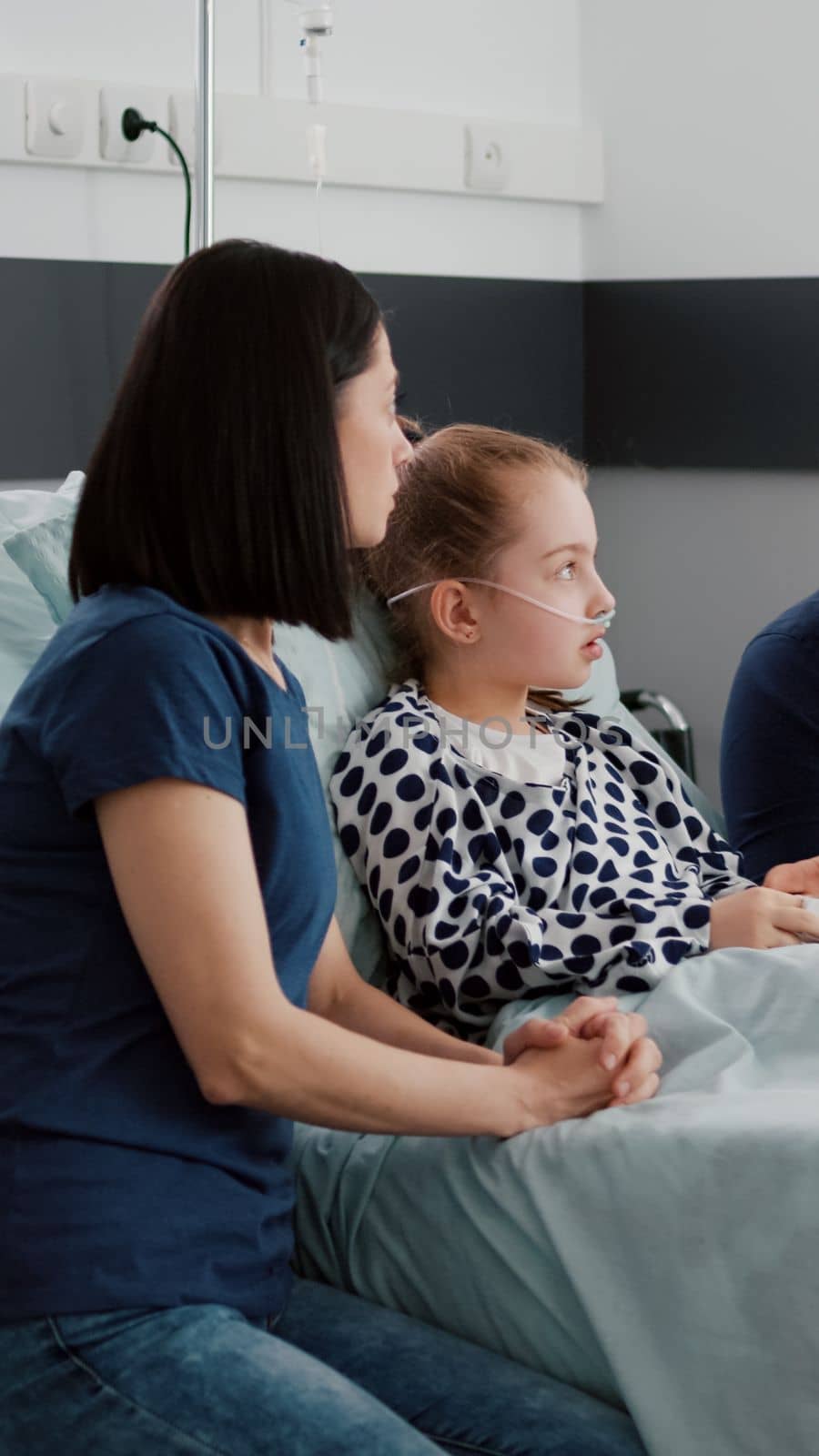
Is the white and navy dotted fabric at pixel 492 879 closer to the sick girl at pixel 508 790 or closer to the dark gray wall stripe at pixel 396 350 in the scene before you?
the sick girl at pixel 508 790

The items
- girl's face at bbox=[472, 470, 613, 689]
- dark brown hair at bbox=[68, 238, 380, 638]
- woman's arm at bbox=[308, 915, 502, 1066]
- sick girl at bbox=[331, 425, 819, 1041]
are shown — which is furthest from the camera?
girl's face at bbox=[472, 470, 613, 689]

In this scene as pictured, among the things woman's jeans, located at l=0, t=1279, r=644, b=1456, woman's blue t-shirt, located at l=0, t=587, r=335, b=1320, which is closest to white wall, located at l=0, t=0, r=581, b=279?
woman's blue t-shirt, located at l=0, t=587, r=335, b=1320

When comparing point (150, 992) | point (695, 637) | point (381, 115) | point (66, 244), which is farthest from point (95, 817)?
point (695, 637)

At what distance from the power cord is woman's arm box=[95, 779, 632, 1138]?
5.11 feet

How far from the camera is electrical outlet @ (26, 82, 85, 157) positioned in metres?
2.25

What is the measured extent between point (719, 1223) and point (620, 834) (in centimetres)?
56

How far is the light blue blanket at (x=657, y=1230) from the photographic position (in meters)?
1.11

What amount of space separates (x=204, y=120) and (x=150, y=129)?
21cm

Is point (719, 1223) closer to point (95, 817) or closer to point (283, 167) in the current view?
point (95, 817)

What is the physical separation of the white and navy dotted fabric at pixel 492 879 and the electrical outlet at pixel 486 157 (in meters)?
1.54

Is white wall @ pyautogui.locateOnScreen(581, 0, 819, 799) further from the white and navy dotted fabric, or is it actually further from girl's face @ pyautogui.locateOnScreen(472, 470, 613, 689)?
the white and navy dotted fabric

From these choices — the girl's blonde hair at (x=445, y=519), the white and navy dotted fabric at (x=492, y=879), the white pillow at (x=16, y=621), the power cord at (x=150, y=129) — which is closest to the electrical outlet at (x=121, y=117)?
the power cord at (x=150, y=129)

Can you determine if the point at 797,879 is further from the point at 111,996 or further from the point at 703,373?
the point at 703,373

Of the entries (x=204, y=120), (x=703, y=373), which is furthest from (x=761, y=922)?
(x=703, y=373)
